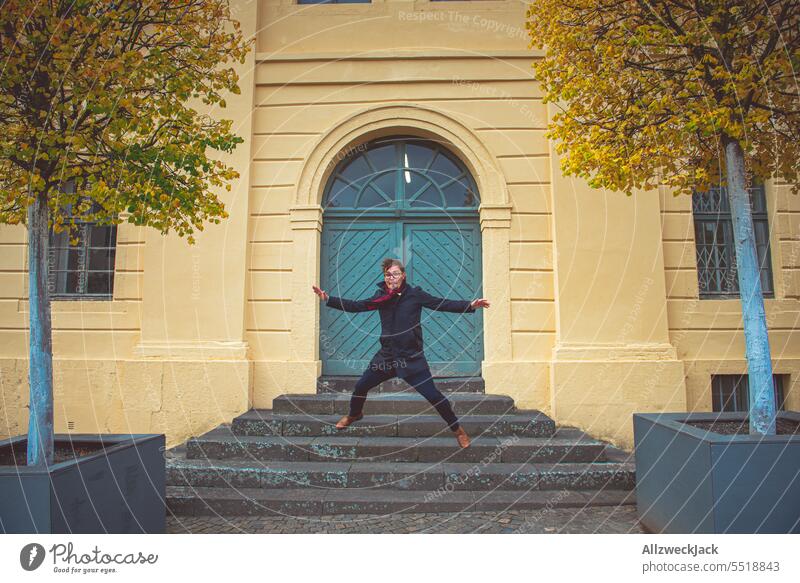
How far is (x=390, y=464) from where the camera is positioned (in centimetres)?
508

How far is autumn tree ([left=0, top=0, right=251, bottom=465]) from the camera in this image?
3221 millimetres

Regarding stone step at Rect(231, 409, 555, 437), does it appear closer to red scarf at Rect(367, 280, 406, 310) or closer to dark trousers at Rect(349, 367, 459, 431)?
dark trousers at Rect(349, 367, 459, 431)

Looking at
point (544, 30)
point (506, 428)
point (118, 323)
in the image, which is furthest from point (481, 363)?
point (118, 323)

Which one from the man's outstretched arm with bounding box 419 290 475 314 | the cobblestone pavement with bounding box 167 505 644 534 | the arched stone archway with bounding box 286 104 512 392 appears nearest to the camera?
the cobblestone pavement with bounding box 167 505 644 534

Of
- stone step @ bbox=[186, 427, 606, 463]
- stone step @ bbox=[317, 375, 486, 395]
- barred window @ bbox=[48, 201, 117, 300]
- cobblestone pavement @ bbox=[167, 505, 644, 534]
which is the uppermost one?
barred window @ bbox=[48, 201, 117, 300]

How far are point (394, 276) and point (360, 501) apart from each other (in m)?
2.23

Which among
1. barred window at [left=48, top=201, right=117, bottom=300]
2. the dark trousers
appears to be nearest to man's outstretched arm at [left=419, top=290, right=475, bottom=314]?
the dark trousers

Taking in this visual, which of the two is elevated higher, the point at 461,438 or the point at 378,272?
the point at 378,272

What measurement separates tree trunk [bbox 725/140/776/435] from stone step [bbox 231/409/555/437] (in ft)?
7.98

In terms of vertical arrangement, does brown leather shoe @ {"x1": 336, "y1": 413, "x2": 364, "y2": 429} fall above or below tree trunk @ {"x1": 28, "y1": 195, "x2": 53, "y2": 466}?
below

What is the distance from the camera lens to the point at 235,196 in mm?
7074

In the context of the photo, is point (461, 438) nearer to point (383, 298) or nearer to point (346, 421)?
point (346, 421)

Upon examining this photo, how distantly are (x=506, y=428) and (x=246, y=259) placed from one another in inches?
161

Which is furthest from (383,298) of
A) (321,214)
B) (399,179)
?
(399,179)
